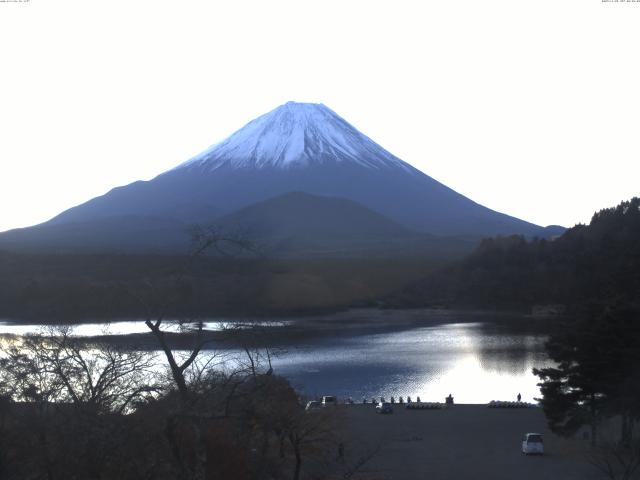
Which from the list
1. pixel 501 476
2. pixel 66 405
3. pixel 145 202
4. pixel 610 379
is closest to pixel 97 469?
pixel 66 405

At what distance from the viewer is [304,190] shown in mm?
75000

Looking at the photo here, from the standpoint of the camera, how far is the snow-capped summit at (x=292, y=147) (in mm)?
77438

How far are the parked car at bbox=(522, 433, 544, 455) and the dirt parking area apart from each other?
80 mm

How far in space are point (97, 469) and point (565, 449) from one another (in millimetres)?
7051

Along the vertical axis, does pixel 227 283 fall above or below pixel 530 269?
below

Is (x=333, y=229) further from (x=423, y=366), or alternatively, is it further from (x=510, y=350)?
(x=423, y=366)

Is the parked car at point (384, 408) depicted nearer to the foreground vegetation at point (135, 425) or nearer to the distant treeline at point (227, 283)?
the distant treeline at point (227, 283)

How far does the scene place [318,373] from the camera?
17.1m

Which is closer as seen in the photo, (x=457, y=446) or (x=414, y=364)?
(x=457, y=446)

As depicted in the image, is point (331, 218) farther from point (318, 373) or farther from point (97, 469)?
point (97, 469)

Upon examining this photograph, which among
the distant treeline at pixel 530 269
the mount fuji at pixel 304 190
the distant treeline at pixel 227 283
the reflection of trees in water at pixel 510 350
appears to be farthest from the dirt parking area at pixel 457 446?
the mount fuji at pixel 304 190

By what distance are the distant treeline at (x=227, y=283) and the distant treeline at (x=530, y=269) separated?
148cm

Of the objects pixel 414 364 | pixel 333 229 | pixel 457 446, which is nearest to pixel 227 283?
pixel 414 364

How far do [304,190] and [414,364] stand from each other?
2239 inches
